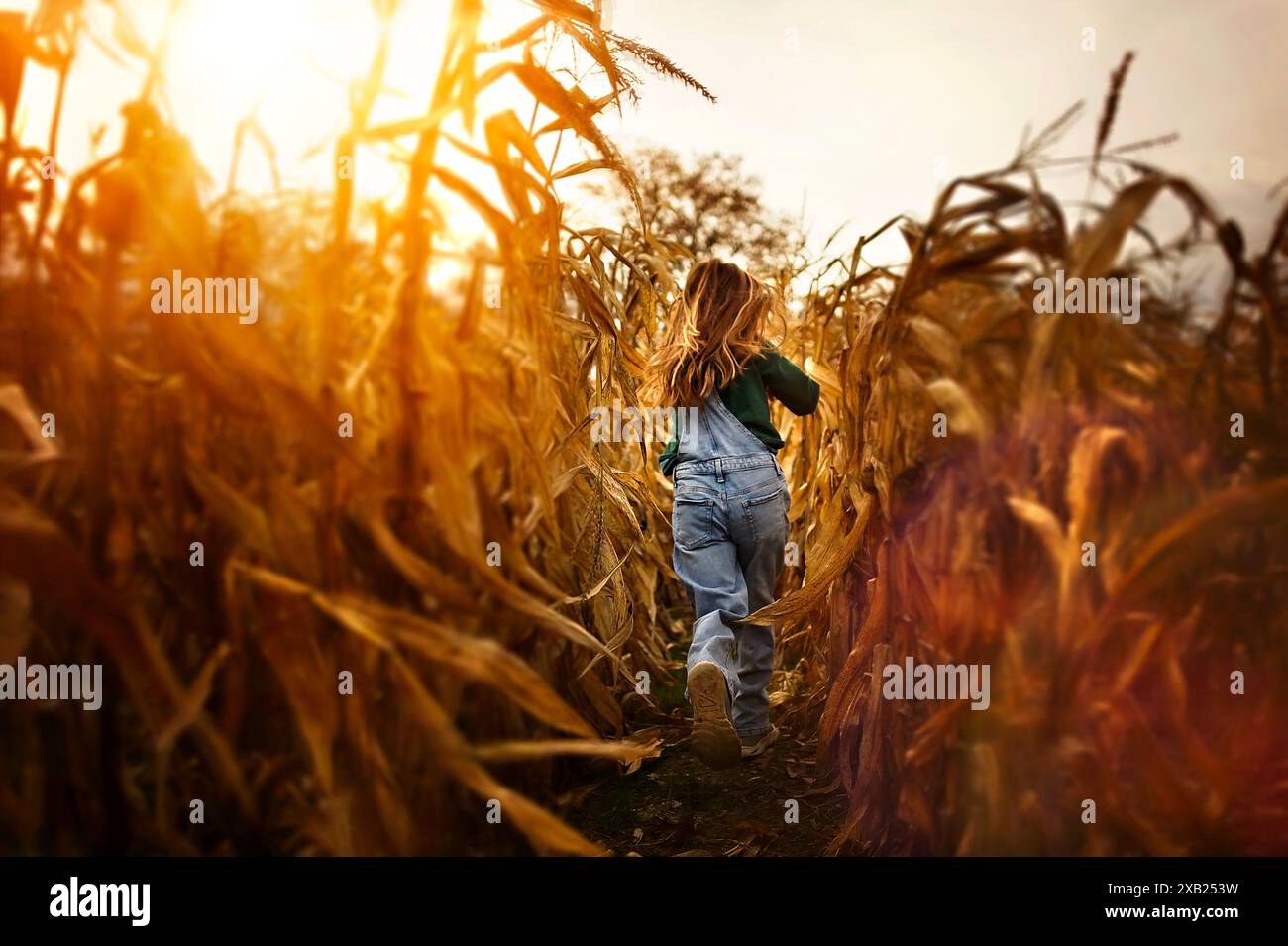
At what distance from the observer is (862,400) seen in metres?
1.94

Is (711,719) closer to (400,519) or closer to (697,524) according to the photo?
(697,524)

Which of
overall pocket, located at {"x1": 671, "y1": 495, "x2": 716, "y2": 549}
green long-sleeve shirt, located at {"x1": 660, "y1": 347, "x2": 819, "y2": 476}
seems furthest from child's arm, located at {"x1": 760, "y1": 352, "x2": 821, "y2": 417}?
overall pocket, located at {"x1": 671, "y1": 495, "x2": 716, "y2": 549}

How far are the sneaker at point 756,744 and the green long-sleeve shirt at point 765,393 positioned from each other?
2.64 feet

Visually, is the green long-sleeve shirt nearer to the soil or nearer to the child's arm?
the child's arm

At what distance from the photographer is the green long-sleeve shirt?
8.15 ft

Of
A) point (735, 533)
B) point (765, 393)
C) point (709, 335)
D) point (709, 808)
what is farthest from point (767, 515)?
point (709, 808)

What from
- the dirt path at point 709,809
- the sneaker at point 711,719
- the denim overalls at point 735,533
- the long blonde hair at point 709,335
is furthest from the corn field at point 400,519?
the long blonde hair at point 709,335

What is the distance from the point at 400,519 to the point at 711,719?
106 centimetres

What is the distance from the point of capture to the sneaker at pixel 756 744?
238 centimetres

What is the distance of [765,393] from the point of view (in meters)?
2.53

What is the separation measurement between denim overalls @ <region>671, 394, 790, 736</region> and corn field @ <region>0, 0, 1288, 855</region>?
104 cm
